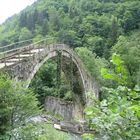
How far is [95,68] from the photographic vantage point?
157ft

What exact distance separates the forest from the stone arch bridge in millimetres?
1940

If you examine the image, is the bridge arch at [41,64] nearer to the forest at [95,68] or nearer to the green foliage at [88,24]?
the forest at [95,68]

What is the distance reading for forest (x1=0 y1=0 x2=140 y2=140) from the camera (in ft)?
12.8

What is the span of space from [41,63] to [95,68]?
2020 centimetres

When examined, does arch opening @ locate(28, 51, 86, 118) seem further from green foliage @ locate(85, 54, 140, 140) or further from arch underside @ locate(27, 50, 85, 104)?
green foliage @ locate(85, 54, 140, 140)

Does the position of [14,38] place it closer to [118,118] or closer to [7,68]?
[7,68]

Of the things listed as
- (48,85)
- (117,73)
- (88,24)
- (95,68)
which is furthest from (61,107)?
(117,73)

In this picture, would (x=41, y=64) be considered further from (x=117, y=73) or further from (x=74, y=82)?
(x=117, y=73)

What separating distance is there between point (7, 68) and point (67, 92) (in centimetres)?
2388

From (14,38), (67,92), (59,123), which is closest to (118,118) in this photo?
(59,123)

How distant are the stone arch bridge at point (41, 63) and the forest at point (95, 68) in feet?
6.36

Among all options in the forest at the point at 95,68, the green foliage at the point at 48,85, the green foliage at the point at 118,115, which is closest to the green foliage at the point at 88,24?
the forest at the point at 95,68

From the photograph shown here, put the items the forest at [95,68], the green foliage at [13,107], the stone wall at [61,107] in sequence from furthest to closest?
the stone wall at [61,107] → the green foliage at [13,107] → the forest at [95,68]

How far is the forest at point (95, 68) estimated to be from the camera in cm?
389
